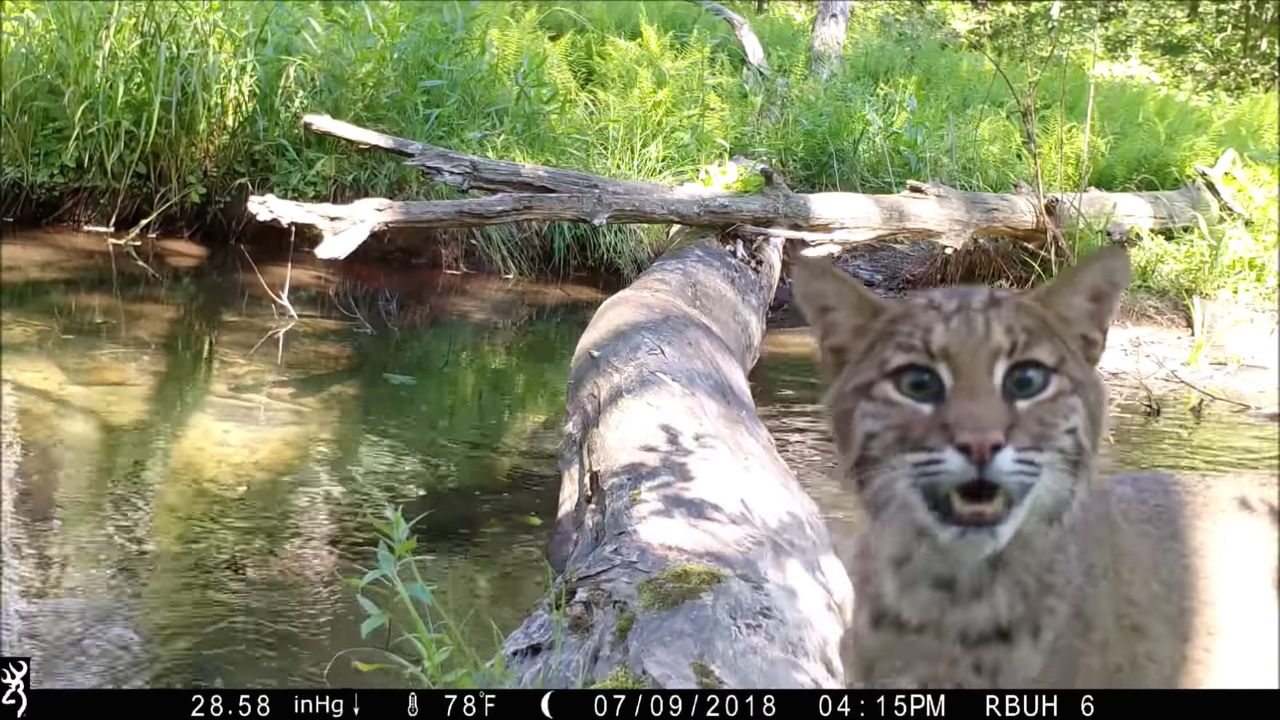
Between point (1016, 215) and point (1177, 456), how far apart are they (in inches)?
61.7

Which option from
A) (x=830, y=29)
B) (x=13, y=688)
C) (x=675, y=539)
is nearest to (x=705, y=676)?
(x=675, y=539)

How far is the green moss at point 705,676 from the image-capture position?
2.28 m

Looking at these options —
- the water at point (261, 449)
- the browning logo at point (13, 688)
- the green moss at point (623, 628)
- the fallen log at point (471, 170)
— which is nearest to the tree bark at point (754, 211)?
the fallen log at point (471, 170)

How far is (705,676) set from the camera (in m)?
2.31

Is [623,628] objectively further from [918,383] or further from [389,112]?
[389,112]

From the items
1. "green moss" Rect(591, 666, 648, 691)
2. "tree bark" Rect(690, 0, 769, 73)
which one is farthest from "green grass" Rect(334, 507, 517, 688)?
"tree bark" Rect(690, 0, 769, 73)

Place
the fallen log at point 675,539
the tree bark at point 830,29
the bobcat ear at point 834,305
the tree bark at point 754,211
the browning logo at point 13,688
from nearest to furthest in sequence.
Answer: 1. the bobcat ear at point 834,305
2. the browning logo at point 13,688
3. the fallen log at point 675,539
4. the tree bark at point 754,211
5. the tree bark at point 830,29

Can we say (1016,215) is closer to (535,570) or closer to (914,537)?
(535,570)

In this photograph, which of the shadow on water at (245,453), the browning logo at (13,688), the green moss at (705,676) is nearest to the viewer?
the browning logo at (13,688)

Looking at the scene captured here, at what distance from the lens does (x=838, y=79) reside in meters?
10.7

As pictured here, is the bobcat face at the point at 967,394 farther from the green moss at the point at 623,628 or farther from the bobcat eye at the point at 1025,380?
the green moss at the point at 623,628
